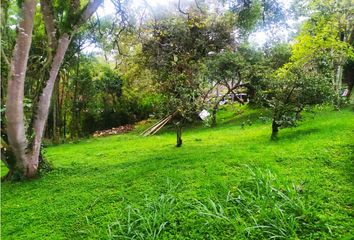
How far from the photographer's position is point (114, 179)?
4.84 metres

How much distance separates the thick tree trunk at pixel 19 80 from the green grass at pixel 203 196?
846 mm

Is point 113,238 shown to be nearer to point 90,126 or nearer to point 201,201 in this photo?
point 201,201

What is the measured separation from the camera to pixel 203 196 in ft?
12.8

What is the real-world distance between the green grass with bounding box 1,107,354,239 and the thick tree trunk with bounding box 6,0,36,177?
2.78 ft

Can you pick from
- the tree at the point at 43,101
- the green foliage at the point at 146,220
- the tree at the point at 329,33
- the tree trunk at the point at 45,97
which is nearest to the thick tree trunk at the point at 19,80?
the tree at the point at 43,101

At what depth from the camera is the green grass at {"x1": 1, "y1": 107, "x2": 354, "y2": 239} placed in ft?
10.8

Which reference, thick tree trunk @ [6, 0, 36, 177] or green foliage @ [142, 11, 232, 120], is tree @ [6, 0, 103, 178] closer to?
thick tree trunk @ [6, 0, 36, 177]

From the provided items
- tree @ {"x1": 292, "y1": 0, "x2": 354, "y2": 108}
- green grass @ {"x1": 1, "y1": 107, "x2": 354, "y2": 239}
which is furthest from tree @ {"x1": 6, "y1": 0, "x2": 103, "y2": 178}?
tree @ {"x1": 292, "y1": 0, "x2": 354, "y2": 108}

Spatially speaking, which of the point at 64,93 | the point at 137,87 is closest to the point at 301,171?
the point at 137,87

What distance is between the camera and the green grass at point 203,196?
3289mm

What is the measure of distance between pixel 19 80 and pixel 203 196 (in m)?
3.03

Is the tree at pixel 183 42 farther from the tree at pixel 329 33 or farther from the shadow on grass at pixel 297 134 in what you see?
the shadow on grass at pixel 297 134

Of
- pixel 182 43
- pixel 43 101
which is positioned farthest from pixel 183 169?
pixel 182 43

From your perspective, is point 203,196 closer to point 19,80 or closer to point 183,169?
point 183,169
